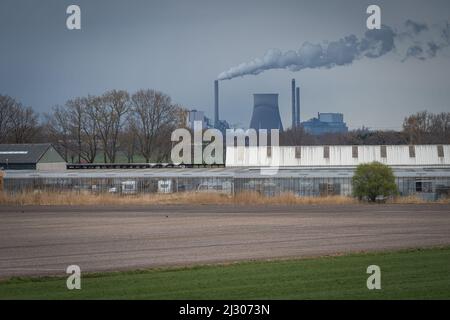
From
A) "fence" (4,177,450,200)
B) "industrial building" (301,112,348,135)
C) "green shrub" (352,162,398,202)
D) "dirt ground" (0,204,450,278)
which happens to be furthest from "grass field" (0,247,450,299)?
"industrial building" (301,112,348,135)

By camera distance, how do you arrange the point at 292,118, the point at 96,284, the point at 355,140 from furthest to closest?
the point at 292,118, the point at 355,140, the point at 96,284

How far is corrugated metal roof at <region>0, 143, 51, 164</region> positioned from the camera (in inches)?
3484

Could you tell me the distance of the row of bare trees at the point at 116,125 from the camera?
113 metres

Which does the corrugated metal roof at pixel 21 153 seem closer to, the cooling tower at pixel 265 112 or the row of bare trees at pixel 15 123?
the row of bare trees at pixel 15 123

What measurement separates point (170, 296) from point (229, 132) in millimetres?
99322

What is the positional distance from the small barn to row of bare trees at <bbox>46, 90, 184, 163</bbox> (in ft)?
65.0

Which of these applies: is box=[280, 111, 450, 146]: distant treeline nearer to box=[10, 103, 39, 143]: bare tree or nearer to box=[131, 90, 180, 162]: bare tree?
box=[131, 90, 180, 162]: bare tree

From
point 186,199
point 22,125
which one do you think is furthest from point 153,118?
point 186,199

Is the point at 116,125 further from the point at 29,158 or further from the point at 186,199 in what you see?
the point at 186,199

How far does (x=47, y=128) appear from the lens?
391 ft

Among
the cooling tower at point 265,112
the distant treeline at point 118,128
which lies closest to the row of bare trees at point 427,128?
the distant treeline at point 118,128

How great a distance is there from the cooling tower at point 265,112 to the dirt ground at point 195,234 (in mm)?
80439
